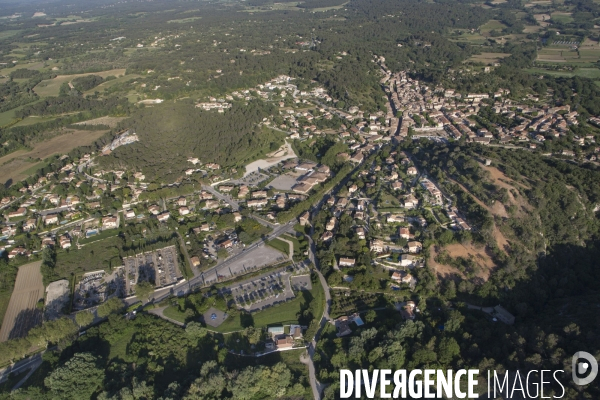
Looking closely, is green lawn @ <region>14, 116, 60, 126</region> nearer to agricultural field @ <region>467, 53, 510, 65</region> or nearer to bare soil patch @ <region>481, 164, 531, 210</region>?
bare soil patch @ <region>481, 164, 531, 210</region>

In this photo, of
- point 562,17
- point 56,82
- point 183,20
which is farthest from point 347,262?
point 183,20

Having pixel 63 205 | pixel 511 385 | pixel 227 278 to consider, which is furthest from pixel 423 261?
pixel 63 205

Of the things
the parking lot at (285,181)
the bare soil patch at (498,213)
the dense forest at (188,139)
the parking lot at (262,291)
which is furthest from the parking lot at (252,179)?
the bare soil patch at (498,213)

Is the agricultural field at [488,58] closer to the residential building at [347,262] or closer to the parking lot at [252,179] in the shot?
the parking lot at [252,179]

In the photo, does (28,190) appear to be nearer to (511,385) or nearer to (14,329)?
(14,329)

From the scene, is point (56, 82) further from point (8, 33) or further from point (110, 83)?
point (8, 33)

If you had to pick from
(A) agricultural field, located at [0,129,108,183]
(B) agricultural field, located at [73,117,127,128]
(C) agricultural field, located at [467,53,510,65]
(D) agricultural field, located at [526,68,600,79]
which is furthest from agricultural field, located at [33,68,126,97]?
(D) agricultural field, located at [526,68,600,79]
